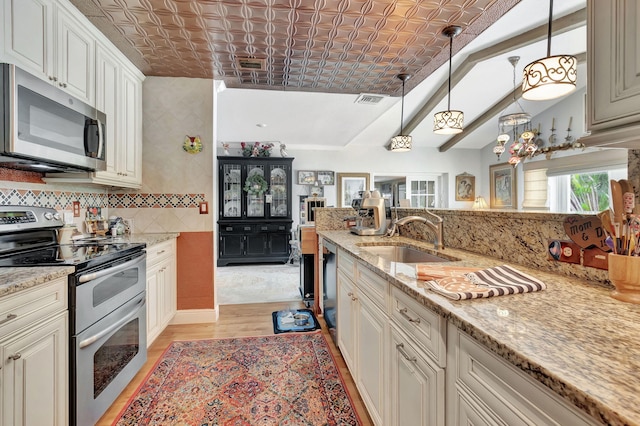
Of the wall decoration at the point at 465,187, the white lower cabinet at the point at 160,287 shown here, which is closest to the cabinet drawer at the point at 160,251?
the white lower cabinet at the point at 160,287

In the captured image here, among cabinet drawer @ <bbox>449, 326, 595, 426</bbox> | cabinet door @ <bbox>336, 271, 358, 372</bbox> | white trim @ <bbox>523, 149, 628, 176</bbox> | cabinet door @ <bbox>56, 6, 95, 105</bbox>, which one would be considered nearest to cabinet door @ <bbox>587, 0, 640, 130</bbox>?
cabinet drawer @ <bbox>449, 326, 595, 426</bbox>

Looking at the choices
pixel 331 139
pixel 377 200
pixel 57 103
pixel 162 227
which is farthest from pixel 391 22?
pixel 331 139

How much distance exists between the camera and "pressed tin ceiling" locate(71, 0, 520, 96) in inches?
72.7

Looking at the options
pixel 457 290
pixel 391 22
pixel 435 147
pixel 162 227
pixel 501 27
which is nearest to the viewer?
pixel 457 290

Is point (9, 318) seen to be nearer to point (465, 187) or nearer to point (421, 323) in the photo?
point (421, 323)

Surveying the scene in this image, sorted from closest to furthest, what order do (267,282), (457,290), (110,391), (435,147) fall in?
(457,290)
(110,391)
(267,282)
(435,147)

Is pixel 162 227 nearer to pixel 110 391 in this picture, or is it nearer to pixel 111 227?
pixel 111 227

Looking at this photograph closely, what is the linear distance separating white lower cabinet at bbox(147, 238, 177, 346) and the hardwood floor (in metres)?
0.13

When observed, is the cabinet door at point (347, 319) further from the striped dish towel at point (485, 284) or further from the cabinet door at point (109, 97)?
the cabinet door at point (109, 97)

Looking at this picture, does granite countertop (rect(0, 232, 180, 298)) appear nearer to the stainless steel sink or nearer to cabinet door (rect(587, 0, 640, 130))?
the stainless steel sink

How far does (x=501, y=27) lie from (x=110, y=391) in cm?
472

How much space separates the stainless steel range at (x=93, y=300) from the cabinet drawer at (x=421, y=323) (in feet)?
4.85

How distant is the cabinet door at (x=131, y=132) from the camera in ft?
8.19

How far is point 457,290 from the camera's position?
94 cm
